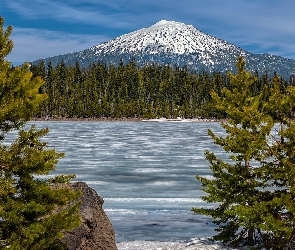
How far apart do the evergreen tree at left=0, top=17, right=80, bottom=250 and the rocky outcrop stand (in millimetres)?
1841

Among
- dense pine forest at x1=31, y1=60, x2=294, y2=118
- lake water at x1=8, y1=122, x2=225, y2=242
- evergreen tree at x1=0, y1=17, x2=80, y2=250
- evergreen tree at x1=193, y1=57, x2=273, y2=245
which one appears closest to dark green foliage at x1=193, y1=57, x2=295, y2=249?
evergreen tree at x1=193, y1=57, x2=273, y2=245

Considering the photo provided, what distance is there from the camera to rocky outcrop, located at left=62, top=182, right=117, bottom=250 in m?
8.74

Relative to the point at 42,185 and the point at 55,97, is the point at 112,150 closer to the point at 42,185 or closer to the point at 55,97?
the point at 42,185

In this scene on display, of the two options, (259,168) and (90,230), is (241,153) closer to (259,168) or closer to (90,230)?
(259,168)

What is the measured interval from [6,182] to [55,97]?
155119mm

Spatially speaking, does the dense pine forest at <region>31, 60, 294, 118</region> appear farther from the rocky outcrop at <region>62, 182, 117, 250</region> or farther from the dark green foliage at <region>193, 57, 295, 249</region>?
the rocky outcrop at <region>62, 182, 117, 250</region>

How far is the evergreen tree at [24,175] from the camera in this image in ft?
20.8

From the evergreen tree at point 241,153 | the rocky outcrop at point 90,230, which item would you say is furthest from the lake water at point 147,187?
the evergreen tree at point 241,153

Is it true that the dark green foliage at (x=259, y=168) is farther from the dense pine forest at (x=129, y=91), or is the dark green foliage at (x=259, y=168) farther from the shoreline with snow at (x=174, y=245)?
the dense pine forest at (x=129, y=91)

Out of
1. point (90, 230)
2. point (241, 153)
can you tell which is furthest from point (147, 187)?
point (90, 230)

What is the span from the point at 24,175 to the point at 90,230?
301 cm

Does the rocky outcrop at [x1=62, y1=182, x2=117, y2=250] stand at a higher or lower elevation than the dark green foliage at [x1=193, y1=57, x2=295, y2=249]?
lower

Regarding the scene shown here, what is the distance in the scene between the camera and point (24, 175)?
6691mm

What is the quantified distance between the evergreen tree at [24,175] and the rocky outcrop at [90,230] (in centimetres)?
184
